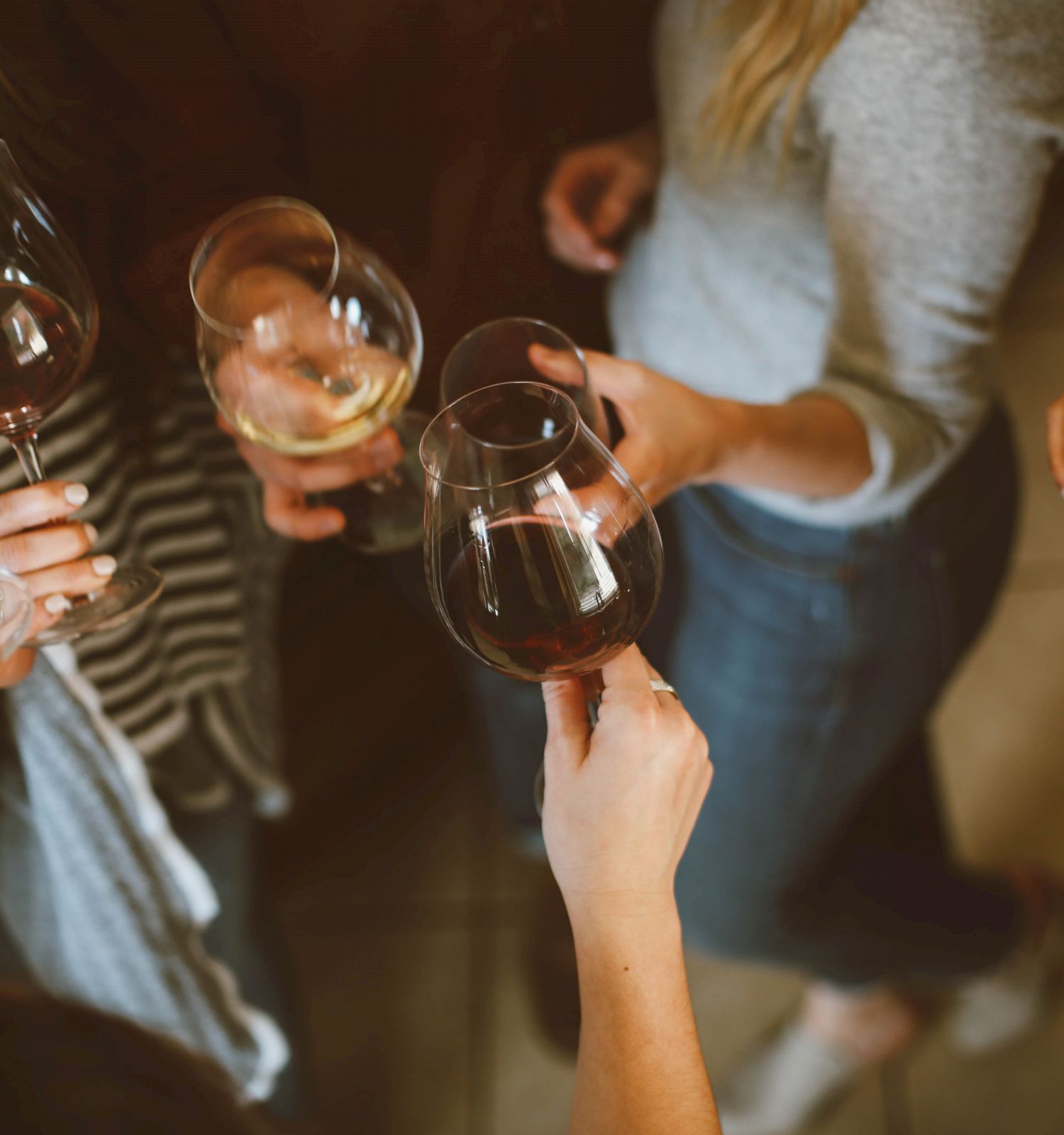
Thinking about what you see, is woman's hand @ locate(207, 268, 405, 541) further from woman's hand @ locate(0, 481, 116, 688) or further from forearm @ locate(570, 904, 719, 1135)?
forearm @ locate(570, 904, 719, 1135)

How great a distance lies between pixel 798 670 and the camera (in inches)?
35.5

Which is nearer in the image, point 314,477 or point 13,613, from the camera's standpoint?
point 13,613

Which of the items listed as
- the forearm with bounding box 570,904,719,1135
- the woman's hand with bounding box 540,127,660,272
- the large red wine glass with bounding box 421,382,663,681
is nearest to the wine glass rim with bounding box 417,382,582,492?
the large red wine glass with bounding box 421,382,663,681

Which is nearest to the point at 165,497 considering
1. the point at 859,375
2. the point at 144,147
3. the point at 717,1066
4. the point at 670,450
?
the point at 144,147

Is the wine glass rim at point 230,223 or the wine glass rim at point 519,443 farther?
the wine glass rim at point 230,223

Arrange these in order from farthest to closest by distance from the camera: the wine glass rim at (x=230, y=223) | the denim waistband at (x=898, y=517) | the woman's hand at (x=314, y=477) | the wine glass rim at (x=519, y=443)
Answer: the denim waistband at (x=898, y=517), the woman's hand at (x=314, y=477), the wine glass rim at (x=230, y=223), the wine glass rim at (x=519, y=443)

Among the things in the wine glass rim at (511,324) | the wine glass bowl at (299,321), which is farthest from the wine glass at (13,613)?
the wine glass rim at (511,324)

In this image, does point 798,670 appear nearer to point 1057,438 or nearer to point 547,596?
point 1057,438

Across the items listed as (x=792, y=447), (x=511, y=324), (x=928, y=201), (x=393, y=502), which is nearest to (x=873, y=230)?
(x=928, y=201)

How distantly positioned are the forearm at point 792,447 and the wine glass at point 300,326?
204 millimetres

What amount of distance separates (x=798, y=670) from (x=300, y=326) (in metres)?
0.53

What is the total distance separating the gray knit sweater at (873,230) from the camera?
0.62 metres

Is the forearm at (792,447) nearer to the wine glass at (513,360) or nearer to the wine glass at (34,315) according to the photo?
the wine glass at (513,360)

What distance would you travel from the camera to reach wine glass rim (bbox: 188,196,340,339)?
0.57 m
